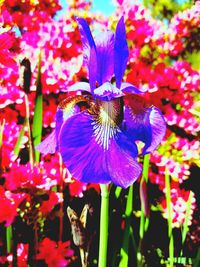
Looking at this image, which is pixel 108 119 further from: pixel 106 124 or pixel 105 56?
pixel 105 56

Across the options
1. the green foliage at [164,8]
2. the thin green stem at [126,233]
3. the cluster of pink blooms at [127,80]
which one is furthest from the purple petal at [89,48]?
the green foliage at [164,8]

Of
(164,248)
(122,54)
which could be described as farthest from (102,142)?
(164,248)

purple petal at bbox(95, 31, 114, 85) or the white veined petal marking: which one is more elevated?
purple petal at bbox(95, 31, 114, 85)

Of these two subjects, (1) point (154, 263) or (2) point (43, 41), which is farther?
(2) point (43, 41)

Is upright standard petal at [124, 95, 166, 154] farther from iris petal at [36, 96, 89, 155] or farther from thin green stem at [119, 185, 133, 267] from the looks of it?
thin green stem at [119, 185, 133, 267]

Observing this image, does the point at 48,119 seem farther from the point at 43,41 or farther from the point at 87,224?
the point at 87,224

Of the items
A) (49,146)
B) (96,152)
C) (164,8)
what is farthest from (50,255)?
(164,8)

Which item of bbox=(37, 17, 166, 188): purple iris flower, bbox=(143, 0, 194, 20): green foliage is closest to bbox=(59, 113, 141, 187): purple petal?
bbox=(37, 17, 166, 188): purple iris flower
